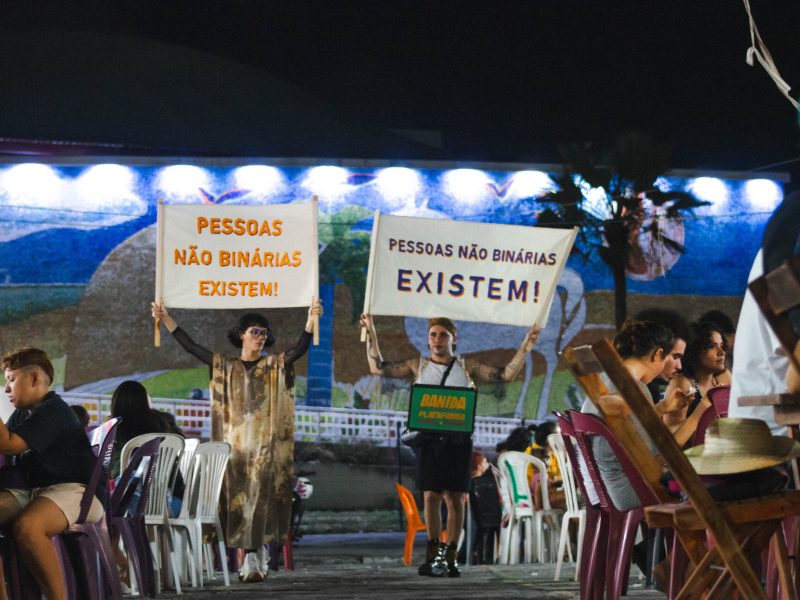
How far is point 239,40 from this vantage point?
31875 mm

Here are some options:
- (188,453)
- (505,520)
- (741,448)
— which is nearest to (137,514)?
(188,453)

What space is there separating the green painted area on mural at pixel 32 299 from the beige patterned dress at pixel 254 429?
1736 cm

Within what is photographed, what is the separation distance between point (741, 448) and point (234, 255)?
6782 mm

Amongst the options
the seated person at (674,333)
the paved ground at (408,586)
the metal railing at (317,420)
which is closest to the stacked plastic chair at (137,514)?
the paved ground at (408,586)

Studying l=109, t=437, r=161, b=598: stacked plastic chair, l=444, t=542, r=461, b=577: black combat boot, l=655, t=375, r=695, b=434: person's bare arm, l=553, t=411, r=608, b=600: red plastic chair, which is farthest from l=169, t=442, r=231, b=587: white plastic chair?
l=655, t=375, r=695, b=434: person's bare arm

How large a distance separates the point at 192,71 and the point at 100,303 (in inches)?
290

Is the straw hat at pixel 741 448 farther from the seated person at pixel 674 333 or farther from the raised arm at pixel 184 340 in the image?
the raised arm at pixel 184 340

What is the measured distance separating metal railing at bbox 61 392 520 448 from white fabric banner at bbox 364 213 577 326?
14.7 m

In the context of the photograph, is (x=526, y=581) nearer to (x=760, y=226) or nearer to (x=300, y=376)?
(x=300, y=376)

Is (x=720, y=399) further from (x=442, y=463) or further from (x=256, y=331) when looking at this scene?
(x=256, y=331)

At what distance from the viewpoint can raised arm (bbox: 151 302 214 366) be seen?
852cm

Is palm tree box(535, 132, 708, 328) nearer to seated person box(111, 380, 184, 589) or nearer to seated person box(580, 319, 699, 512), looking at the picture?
seated person box(111, 380, 184, 589)

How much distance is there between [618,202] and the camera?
1011 inches

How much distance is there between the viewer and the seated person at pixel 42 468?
16.4 ft
